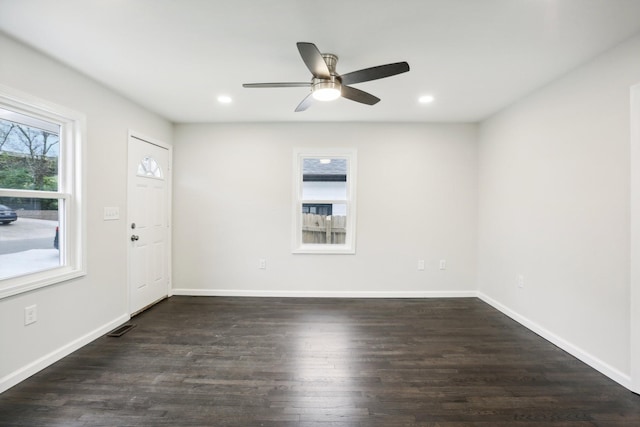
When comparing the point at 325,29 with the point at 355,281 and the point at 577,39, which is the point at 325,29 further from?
the point at 355,281

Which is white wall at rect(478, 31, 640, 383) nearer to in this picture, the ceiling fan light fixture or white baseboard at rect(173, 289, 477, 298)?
white baseboard at rect(173, 289, 477, 298)

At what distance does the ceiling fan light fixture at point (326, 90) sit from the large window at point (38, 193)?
2.18m

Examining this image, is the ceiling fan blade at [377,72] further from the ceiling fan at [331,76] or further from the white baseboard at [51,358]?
the white baseboard at [51,358]

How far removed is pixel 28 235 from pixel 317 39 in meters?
2.73

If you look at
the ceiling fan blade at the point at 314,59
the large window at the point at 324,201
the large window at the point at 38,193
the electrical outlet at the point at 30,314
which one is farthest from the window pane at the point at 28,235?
the large window at the point at 324,201

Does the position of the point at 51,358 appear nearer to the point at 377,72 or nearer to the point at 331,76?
the point at 331,76

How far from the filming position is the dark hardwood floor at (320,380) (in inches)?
67.9

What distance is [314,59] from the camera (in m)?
1.80

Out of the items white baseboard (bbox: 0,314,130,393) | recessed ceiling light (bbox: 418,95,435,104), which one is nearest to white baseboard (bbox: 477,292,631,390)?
recessed ceiling light (bbox: 418,95,435,104)

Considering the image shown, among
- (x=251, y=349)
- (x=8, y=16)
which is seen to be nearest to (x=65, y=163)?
(x=8, y=16)

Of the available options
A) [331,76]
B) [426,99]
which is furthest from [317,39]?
[426,99]

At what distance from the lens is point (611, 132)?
84.5 inches

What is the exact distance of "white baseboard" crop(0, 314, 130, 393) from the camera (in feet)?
6.44

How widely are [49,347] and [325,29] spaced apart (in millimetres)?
3275
